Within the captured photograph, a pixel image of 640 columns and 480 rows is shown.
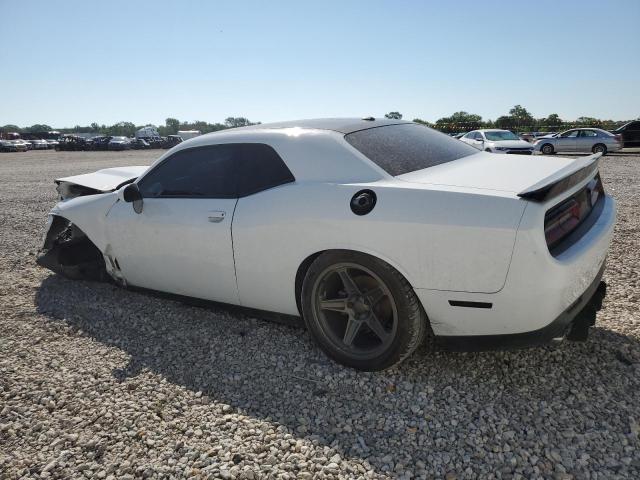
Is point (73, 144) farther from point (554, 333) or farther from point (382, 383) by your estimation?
point (554, 333)

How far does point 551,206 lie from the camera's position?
226 cm

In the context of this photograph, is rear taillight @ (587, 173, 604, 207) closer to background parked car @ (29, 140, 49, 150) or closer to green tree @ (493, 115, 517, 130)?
green tree @ (493, 115, 517, 130)

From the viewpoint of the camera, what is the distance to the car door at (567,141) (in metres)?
20.0

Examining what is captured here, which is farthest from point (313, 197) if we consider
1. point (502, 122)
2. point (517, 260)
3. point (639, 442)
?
point (502, 122)

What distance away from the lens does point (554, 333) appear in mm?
2305

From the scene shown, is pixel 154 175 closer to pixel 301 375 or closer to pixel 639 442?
pixel 301 375

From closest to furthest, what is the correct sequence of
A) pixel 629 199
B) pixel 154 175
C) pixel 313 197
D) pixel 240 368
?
pixel 313 197
pixel 240 368
pixel 154 175
pixel 629 199

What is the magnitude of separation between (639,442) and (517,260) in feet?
3.17

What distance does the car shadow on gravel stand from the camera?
2266 millimetres

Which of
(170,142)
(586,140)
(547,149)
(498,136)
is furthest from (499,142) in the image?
(170,142)

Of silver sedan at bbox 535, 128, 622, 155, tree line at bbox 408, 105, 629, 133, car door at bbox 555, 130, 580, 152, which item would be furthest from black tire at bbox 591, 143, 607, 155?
tree line at bbox 408, 105, 629, 133

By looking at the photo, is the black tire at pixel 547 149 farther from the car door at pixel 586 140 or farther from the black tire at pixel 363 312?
the black tire at pixel 363 312

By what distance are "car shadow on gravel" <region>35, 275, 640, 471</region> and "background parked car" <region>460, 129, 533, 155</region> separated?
1345 centimetres

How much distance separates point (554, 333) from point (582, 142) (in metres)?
20.7
